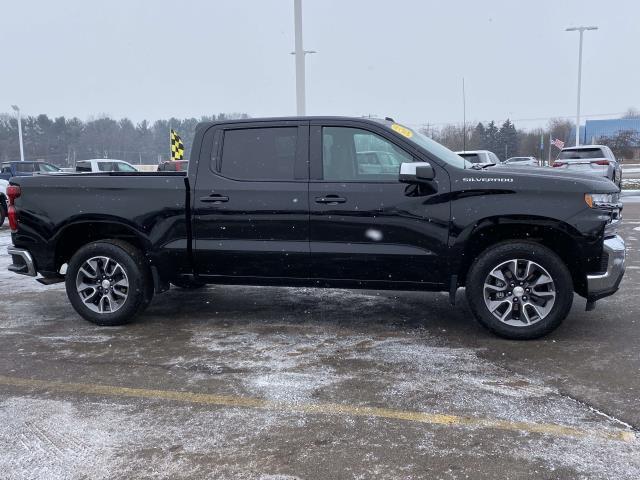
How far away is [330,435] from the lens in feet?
10.9

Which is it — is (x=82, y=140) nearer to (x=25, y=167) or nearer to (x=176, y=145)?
(x=25, y=167)

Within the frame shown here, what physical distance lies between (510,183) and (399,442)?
2493mm

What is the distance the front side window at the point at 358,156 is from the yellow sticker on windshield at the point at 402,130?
0.15m

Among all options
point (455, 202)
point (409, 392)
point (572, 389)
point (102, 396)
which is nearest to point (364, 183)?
point (455, 202)

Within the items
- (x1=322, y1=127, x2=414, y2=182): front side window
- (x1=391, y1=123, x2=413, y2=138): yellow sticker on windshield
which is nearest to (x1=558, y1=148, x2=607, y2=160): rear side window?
(x1=391, y1=123, x2=413, y2=138): yellow sticker on windshield

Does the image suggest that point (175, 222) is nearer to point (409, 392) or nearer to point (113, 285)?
point (113, 285)

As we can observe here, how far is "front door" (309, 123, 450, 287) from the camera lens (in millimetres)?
4988

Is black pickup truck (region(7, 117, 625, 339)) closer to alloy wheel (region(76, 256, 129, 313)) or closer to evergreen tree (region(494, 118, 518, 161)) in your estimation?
alloy wheel (region(76, 256, 129, 313))

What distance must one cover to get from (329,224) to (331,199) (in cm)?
22

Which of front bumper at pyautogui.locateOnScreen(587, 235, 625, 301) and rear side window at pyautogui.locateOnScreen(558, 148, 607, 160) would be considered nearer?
front bumper at pyautogui.locateOnScreen(587, 235, 625, 301)

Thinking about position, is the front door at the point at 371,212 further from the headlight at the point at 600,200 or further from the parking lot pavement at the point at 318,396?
the headlight at the point at 600,200

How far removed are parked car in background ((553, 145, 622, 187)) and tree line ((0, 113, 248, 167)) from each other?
212 feet

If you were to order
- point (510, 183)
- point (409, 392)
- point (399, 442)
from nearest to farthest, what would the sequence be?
1. point (399, 442)
2. point (409, 392)
3. point (510, 183)

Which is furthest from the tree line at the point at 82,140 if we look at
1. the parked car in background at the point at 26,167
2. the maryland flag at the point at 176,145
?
the maryland flag at the point at 176,145
